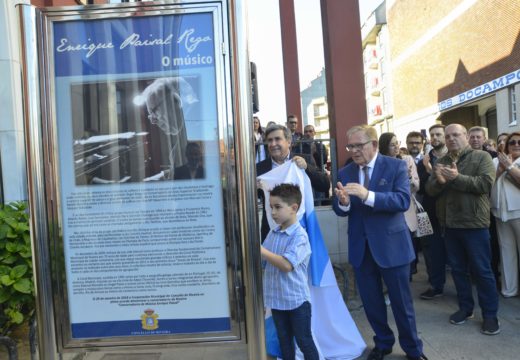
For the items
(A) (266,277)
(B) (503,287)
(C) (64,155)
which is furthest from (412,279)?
(C) (64,155)

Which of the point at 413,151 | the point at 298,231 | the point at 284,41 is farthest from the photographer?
the point at 284,41

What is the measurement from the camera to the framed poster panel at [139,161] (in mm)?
2193

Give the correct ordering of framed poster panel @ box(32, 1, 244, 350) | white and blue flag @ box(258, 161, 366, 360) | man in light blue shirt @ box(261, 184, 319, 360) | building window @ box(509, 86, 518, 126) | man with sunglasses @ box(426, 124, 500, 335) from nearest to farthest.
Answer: framed poster panel @ box(32, 1, 244, 350) → man in light blue shirt @ box(261, 184, 319, 360) → white and blue flag @ box(258, 161, 366, 360) → man with sunglasses @ box(426, 124, 500, 335) → building window @ box(509, 86, 518, 126)

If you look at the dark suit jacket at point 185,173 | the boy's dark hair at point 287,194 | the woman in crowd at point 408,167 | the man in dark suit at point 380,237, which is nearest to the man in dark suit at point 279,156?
the man in dark suit at point 380,237

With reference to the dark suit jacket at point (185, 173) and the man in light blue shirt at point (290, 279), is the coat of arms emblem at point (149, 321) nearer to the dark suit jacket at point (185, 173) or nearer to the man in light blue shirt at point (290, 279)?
the dark suit jacket at point (185, 173)

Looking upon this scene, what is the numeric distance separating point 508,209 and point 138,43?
177 inches

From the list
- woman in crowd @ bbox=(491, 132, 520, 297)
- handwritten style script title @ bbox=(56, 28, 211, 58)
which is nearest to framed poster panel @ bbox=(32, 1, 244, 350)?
handwritten style script title @ bbox=(56, 28, 211, 58)

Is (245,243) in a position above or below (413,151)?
below

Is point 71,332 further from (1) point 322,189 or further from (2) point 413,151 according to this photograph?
(2) point 413,151

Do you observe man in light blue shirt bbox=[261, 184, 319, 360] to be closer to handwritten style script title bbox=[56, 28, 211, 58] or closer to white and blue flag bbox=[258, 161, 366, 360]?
white and blue flag bbox=[258, 161, 366, 360]

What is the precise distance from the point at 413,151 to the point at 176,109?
15.6ft

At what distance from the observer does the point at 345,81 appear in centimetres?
671

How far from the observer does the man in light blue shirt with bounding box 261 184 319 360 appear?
294 centimetres

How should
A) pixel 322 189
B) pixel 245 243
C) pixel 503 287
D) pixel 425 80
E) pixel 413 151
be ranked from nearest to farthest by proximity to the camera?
pixel 245 243 → pixel 322 189 → pixel 503 287 → pixel 413 151 → pixel 425 80
